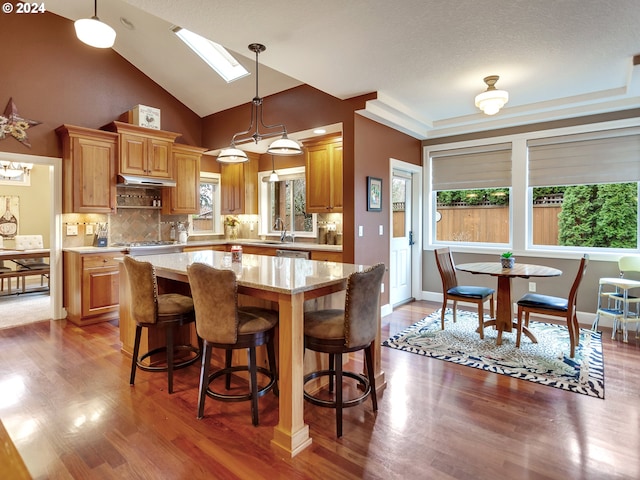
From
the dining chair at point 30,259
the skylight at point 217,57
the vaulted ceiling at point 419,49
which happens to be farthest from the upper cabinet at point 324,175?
the dining chair at point 30,259

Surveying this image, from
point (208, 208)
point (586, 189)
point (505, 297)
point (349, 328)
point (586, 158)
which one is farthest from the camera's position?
point (208, 208)

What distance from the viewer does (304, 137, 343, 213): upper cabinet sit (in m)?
4.79

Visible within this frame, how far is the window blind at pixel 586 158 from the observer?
166 inches

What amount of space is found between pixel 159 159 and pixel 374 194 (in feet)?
10.5

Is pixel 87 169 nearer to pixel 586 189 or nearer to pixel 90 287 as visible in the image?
pixel 90 287

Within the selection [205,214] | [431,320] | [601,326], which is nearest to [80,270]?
[205,214]

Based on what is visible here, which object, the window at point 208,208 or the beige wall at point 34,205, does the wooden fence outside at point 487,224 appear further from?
the beige wall at point 34,205

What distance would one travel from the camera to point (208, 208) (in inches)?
260

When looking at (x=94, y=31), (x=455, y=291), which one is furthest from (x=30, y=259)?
(x=455, y=291)

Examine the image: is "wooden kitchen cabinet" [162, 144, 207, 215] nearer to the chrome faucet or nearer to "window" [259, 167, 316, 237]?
"window" [259, 167, 316, 237]

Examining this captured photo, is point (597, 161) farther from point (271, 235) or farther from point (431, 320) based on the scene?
point (271, 235)

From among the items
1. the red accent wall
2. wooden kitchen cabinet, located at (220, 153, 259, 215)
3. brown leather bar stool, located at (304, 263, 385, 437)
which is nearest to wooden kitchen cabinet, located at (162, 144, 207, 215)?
wooden kitchen cabinet, located at (220, 153, 259, 215)

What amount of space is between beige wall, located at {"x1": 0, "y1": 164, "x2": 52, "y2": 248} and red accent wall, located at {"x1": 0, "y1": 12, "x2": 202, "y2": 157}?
119 inches

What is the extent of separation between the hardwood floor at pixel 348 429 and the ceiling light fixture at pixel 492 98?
257 centimetres
